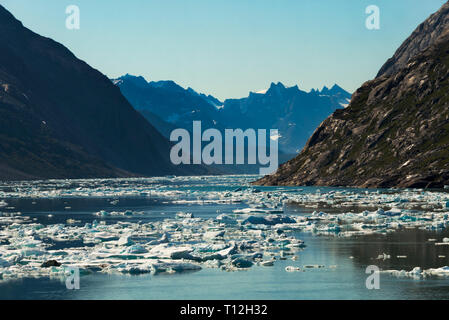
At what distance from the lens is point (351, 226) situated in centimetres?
6600

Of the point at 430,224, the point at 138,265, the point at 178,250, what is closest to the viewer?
the point at 138,265

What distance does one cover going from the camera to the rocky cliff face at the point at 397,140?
157m

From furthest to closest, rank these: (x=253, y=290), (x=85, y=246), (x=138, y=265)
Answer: (x=85, y=246) → (x=138, y=265) → (x=253, y=290)

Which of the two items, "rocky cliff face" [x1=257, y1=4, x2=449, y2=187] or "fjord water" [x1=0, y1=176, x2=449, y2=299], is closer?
"fjord water" [x1=0, y1=176, x2=449, y2=299]

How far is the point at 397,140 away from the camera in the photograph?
564 ft

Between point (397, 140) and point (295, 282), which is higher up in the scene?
point (397, 140)

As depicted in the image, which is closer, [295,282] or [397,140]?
[295,282]

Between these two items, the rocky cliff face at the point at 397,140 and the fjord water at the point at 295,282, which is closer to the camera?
the fjord water at the point at 295,282

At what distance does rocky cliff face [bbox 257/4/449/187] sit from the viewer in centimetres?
15675

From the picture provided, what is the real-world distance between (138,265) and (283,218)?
2874 centimetres

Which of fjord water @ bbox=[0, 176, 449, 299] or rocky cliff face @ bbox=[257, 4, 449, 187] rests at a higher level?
rocky cliff face @ bbox=[257, 4, 449, 187]

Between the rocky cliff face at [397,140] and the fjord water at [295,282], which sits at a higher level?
the rocky cliff face at [397,140]
